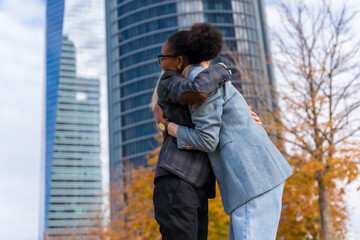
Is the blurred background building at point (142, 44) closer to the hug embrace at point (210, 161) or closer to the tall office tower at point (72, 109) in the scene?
the tall office tower at point (72, 109)

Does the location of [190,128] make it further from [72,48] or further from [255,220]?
[72,48]

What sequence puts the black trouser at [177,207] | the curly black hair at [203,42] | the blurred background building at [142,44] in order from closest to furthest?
the black trouser at [177,207], the curly black hair at [203,42], the blurred background building at [142,44]

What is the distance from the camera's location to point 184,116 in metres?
2.35

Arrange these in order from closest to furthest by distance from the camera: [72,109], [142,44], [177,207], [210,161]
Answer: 1. [177,207]
2. [210,161]
3. [142,44]
4. [72,109]

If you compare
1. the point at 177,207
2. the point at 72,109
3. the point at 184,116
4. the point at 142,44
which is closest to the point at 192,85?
the point at 184,116

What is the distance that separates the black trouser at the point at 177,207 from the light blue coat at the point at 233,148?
0.56 feet

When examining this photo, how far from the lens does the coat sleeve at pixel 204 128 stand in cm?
218

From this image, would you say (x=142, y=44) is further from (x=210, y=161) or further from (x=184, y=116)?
(x=210, y=161)

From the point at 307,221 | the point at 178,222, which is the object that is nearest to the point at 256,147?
the point at 178,222

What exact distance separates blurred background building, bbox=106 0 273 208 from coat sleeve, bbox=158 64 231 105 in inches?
2628

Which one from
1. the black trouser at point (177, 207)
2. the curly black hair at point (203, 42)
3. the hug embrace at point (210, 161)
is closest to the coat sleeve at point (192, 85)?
the hug embrace at point (210, 161)

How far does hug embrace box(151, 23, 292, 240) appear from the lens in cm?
215

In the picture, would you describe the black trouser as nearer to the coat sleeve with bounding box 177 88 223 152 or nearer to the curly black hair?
the coat sleeve with bounding box 177 88 223 152

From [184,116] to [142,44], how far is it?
7434 centimetres
